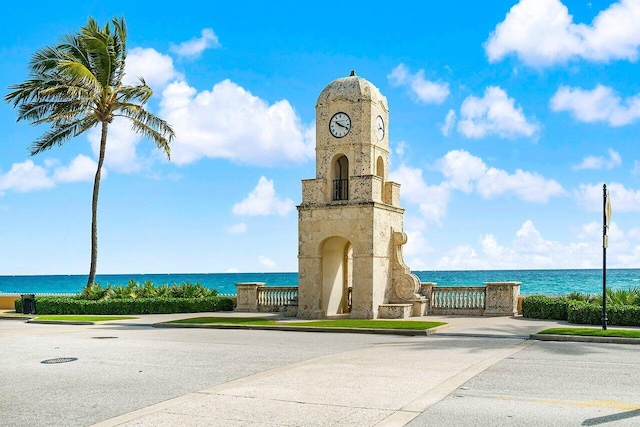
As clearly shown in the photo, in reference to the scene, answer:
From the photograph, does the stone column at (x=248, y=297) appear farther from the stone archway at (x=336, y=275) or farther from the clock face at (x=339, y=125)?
the clock face at (x=339, y=125)

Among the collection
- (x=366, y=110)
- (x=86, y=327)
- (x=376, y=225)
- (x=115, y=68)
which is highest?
(x=115, y=68)

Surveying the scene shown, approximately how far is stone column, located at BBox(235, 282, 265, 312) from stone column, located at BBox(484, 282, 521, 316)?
10029 millimetres

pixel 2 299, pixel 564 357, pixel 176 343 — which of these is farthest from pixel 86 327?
pixel 564 357

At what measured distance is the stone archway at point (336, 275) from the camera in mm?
27938

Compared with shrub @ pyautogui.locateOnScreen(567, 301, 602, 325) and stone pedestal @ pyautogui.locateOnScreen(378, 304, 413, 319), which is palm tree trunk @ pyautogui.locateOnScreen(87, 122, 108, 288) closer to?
stone pedestal @ pyautogui.locateOnScreen(378, 304, 413, 319)

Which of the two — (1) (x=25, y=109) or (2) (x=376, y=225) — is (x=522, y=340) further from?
(1) (x=25, y=109)

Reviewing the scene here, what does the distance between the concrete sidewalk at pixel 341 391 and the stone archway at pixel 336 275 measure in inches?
413

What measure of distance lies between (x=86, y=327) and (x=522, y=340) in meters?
15.6

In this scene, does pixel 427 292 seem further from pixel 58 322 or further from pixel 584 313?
pixel 58 322

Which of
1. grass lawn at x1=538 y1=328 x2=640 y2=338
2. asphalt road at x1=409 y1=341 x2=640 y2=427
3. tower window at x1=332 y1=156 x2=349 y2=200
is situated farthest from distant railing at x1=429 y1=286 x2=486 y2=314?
asphalt road at x1=409 y1=341 x2=640 y2=427

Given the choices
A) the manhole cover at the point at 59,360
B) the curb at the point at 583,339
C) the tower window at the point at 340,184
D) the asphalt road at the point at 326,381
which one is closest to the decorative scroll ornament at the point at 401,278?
the tower window at the point at 340,184

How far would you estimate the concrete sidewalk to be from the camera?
9.39 m

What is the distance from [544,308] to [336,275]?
8354 mm

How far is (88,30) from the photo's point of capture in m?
34.2
